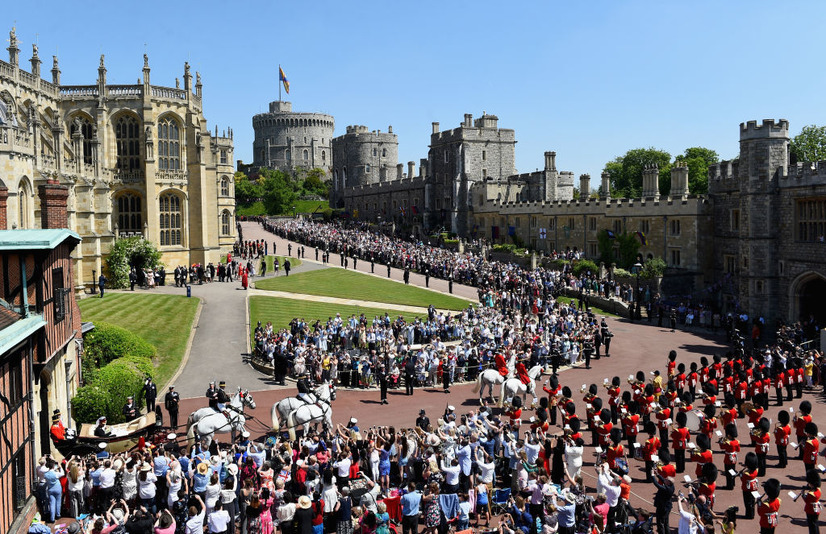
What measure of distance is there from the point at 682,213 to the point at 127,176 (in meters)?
39.4

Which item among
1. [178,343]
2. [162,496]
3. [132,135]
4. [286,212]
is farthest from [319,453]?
[286,212]

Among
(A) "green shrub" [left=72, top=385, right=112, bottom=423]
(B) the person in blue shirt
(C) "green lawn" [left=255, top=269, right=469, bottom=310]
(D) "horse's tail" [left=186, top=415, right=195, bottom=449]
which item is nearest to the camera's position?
(B) the person in blue shirt

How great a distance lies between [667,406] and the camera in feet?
59.9

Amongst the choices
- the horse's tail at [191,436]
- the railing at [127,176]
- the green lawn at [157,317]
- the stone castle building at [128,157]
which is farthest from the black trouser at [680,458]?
the railing at [127,176]

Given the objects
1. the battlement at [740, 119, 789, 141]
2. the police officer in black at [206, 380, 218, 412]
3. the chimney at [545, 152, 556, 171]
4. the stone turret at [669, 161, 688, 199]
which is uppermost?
the chimney at [545, 152, 556, 171]

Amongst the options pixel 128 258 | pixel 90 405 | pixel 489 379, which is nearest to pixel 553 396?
pixel 489 379

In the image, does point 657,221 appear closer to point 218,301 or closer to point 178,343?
point 218,301

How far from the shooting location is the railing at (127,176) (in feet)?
156

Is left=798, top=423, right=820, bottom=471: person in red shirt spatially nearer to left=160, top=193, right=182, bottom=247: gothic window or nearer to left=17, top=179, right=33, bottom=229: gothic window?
left=17, top=179, right=33, bottom=229: gothic window

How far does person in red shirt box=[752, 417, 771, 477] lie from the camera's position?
16.1 metres

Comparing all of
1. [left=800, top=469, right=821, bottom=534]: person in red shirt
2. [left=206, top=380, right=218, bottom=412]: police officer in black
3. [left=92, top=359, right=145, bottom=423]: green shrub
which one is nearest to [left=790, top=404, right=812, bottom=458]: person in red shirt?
[left=800, top=469, right=821, bottom=534]: person in red shirt

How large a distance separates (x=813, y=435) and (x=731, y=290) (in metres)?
29.9

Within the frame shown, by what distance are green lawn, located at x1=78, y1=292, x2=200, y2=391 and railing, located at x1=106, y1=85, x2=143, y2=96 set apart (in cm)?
1698

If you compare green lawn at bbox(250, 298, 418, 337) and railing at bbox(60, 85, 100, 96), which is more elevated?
railing at bbox(60, 85, 100, 96)
